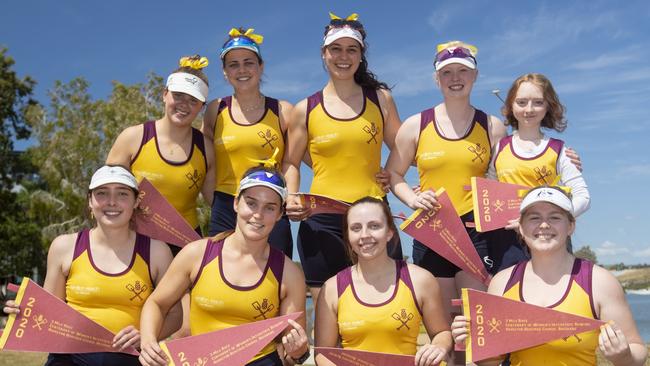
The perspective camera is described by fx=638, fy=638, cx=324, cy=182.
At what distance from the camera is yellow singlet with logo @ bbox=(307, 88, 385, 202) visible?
6004 millimetres

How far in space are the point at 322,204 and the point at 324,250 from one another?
45 cm

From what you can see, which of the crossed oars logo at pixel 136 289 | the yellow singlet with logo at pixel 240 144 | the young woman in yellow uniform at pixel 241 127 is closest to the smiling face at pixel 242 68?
the young woman in yellow uniform at pixel 241 127

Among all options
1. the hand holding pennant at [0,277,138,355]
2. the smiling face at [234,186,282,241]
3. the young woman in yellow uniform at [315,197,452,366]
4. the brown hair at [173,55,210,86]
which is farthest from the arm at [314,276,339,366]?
the brown hair at [173,55,210,86]

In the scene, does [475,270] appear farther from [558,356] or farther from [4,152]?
[4,152]

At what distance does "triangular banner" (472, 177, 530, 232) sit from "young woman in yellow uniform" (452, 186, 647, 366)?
53cm

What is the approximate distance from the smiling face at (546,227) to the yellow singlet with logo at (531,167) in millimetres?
850

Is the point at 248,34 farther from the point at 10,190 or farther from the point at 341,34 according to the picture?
the point at 10,190

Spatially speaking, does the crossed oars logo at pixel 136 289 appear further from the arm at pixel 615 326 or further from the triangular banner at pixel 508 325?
the arm at pixel 615 326

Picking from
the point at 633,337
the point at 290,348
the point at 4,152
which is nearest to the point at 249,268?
the point at 290,348

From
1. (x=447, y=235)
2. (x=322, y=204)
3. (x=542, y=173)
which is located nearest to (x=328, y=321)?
(x=322, y=204)

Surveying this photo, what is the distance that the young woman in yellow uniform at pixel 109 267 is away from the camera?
5.25m

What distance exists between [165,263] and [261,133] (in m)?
1.60

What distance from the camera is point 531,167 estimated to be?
5566mm

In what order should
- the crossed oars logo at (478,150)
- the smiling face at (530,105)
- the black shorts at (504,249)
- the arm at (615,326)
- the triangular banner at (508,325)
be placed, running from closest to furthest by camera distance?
the arm at (615,326) → the triangular banner at (508,325) → the black shorts at (504,249) → the smiling face at (530,105) → the crossed oars logo at (478,150)
